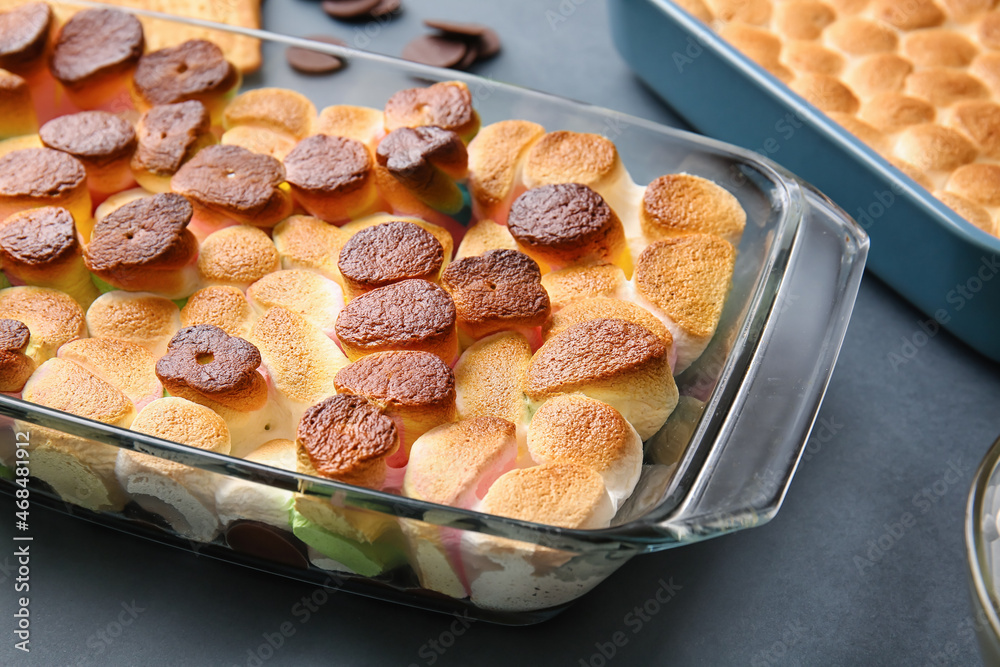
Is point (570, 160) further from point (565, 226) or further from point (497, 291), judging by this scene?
point (497, 291)

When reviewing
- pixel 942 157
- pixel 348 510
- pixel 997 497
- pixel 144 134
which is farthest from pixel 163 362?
pixel 942 157

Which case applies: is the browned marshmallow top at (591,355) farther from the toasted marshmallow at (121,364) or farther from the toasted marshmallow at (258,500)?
the toasted marshmallow at (121,364)

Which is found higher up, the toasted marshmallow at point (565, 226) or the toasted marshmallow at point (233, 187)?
the toasted marshmallow at point (565, 226)

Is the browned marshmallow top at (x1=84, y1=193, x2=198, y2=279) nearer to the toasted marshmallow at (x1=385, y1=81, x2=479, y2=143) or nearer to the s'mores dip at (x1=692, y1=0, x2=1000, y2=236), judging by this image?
the toasted marshmallow at (x1=385, y1=81, x2=479, y2=143)

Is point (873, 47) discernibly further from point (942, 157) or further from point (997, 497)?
point (997, 497)

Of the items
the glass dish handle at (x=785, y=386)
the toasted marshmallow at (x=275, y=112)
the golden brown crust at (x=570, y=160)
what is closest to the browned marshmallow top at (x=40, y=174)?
the toasted marshmallow at (x=275, y=112)
